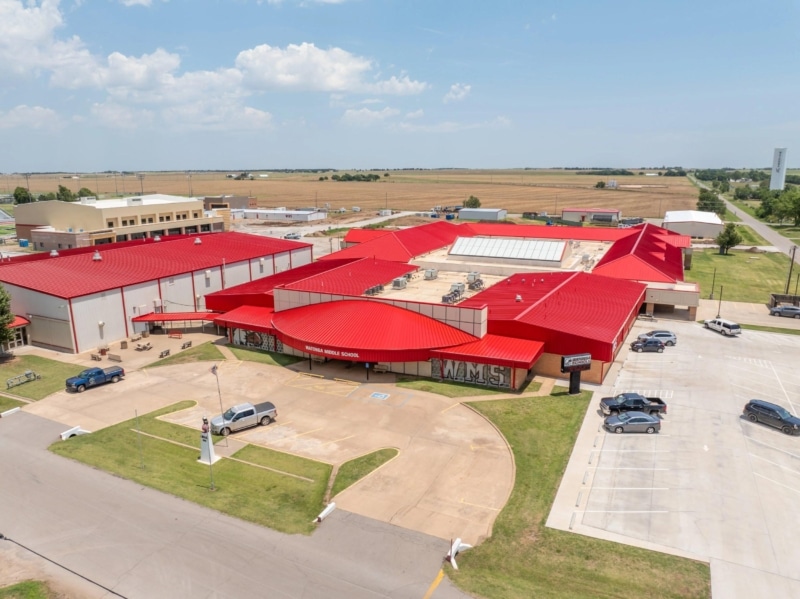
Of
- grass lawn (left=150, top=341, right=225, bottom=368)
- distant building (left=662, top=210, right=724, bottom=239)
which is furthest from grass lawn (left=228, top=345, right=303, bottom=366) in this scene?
distant building (left=662, top=210, right=724, bottom=239)

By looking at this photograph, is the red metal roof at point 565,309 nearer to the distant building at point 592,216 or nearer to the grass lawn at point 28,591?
the grass lawn at point 28,591

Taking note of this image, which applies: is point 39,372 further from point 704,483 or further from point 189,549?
point 704,483

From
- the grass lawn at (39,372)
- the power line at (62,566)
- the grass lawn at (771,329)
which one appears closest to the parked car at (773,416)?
the grass lawn at (771,329)

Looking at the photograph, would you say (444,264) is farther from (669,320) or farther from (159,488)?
(159,488)

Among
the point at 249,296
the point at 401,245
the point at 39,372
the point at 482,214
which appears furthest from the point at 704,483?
the point at 482,214

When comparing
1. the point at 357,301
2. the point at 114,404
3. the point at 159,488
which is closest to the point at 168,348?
the point at 114,404

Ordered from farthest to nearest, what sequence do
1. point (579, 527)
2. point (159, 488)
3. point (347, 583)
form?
point (159, 488) < point (579, 527) < point (347, 583)
